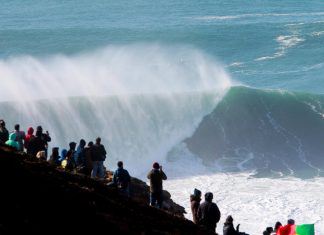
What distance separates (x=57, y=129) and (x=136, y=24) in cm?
4067

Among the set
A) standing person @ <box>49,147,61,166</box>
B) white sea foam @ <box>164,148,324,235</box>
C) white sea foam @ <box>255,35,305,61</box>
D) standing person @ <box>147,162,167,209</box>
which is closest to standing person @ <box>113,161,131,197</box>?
standing person @ <box>147,162,167,209</box>

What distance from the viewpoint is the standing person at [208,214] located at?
1453 centimetres

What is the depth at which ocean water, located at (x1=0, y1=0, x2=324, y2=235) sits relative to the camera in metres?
32.7

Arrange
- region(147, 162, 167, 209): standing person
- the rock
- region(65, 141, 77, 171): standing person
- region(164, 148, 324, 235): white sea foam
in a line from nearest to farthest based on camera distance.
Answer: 1. the rock
2. region(147, 162, 167, 209): standing person
3. region(65, 141, 77, 171): standing person
4. region(164, 148, 324, 235): white sea foam

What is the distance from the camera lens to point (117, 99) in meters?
43.5

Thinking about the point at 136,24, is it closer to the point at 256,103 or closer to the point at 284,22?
the point at 284,22

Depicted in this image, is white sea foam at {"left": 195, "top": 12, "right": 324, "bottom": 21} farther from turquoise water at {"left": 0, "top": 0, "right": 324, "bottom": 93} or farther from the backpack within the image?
the backpack

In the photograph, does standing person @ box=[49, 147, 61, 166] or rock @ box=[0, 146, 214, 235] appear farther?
standing person @ box=[49, 147, 61, 166]

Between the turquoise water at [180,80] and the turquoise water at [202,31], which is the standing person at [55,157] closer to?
the turquoise water at [180,80]

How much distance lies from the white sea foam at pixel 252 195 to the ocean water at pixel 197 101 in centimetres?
5

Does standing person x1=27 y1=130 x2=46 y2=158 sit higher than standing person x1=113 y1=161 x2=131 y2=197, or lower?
higher

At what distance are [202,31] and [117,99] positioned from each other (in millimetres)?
30603

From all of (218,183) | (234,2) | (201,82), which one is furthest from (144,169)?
(234,2)

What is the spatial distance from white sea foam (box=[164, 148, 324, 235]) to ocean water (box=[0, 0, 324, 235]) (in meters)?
0.05
